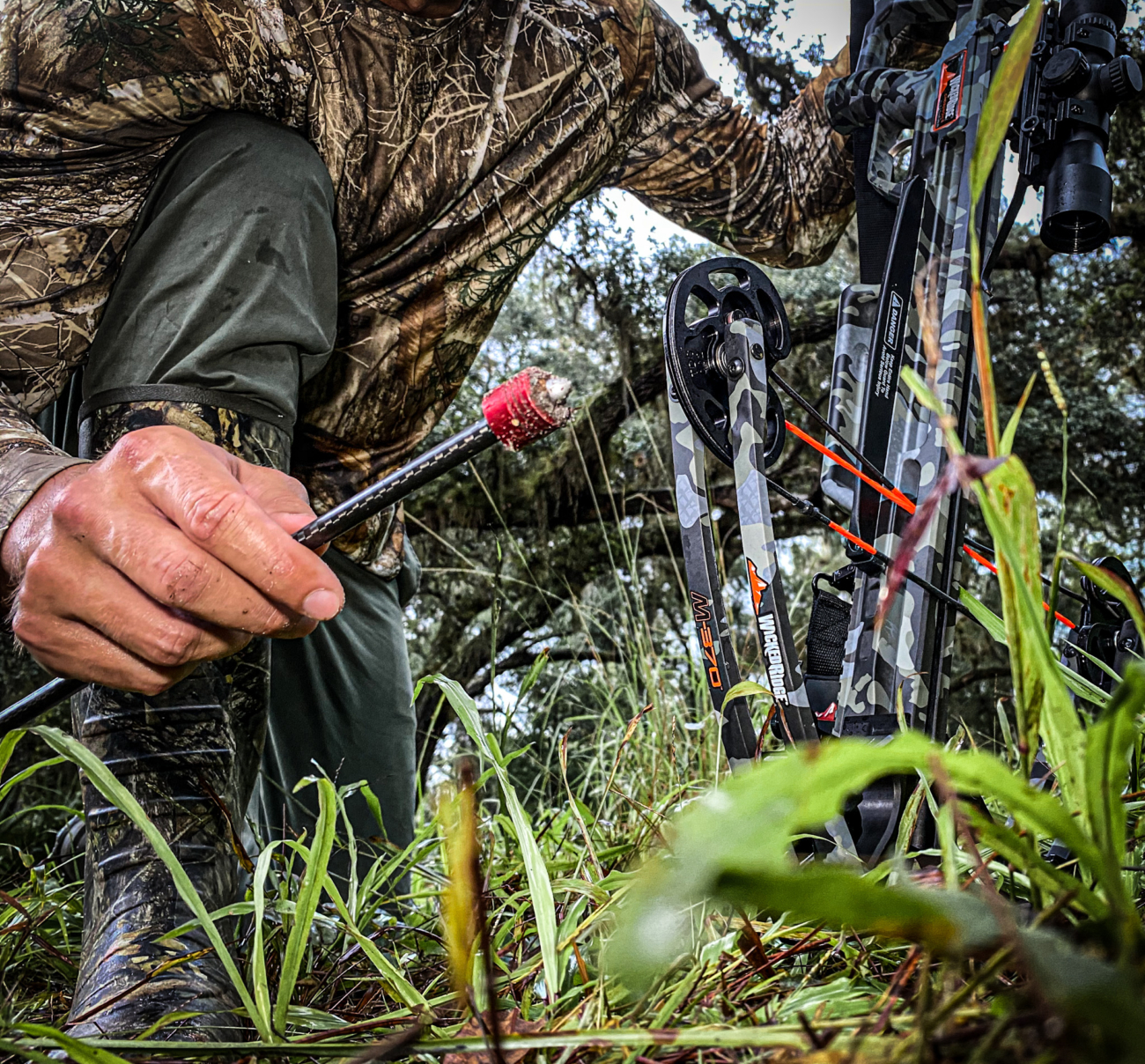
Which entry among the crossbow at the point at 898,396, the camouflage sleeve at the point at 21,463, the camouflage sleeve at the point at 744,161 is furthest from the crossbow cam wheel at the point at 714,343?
the camouflage sleeve at the point at 744,161

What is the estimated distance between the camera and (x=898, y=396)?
93 cm

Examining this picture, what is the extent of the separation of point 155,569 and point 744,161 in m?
1.39

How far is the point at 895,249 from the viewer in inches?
37.6

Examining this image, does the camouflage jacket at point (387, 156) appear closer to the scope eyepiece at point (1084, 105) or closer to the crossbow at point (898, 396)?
the crossbow at point (898, 396)

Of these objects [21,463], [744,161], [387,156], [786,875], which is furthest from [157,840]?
[744,161]

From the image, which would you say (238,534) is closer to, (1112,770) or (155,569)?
(155,569)

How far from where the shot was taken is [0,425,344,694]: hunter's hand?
0.61 metres

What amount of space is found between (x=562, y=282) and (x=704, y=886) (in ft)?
10.9

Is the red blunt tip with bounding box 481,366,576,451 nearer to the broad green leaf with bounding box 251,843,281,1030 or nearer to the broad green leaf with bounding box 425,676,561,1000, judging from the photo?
the broad green leaf with bounding box 425,676,561,1000

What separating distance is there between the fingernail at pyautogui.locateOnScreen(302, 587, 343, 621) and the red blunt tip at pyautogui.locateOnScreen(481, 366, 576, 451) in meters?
0.18

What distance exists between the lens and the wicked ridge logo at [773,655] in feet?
2.70

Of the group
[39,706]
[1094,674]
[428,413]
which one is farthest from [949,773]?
[428,413]

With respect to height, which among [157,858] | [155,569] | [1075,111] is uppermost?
[1075,111]

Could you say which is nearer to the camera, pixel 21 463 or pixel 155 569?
pixel 155 569
